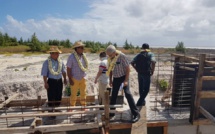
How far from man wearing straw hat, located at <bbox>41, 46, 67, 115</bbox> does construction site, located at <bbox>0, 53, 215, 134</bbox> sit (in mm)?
414

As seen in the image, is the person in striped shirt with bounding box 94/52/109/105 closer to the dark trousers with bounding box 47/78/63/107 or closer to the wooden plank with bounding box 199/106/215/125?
the dark trousers with bounding box 47/78/63/107

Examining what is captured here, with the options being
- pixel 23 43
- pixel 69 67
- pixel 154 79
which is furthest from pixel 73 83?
pixel 23 43

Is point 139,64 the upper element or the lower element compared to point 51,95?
upper

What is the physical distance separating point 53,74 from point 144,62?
2.41 meters

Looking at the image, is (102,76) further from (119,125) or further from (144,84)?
(119,125)

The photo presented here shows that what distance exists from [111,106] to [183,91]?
3.07m

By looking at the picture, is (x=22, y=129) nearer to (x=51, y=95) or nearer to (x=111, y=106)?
(x=51, y=95)

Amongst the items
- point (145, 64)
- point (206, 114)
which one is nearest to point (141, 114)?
point (145, 64)

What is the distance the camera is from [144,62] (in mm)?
6469

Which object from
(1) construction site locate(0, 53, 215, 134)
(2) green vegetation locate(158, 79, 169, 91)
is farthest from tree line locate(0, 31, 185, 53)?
(1) construction site locate(0, 53, 215, 134)

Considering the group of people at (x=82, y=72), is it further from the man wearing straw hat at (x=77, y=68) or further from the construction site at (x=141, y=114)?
the construction site at (x=141, y=114)

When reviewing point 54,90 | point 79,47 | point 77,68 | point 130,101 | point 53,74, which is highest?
point 79,47

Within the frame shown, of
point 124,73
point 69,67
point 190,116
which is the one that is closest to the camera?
point 124,73

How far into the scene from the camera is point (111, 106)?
604 centimetres
